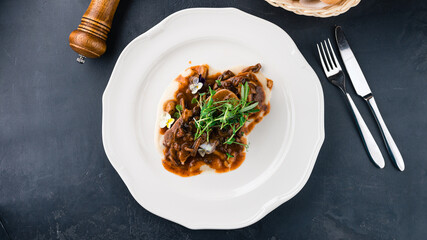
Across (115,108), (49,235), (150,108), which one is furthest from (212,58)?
(49,235)

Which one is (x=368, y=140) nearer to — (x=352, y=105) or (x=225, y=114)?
(x=352, y=105)

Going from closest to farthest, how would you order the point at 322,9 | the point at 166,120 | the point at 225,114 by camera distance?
the point at 225,114 → the point at 322,9 → the point at 166,120

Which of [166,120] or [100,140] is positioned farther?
[100,140]

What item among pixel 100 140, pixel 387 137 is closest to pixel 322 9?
pixel 387 137

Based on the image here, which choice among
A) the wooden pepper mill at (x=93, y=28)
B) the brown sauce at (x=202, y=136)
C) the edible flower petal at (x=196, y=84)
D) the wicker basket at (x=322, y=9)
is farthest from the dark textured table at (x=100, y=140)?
the edible flower petal at (x=196, y=84)

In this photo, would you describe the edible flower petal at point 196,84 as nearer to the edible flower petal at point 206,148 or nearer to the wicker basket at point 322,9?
the edible flower petal at point 206,148

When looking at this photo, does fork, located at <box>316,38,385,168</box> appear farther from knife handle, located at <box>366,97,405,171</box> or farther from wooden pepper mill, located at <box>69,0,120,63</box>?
wooden pepper mill, located at <box>69,0,120,63</box>

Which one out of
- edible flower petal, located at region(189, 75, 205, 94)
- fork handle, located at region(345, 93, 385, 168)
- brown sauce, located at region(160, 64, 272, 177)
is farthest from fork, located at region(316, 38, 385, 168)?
edible flower petal, located at region(189, 75, 205, 94)
